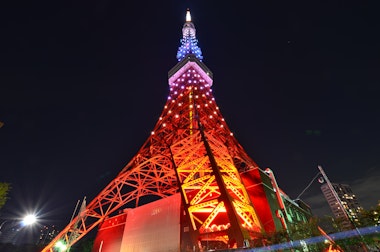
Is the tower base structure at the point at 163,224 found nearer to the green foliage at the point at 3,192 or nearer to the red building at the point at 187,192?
the red building at the point at 187,192

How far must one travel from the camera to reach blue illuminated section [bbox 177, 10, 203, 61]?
35.1 meters

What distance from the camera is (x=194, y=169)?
14828 mm

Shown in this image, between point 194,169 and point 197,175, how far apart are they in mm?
Result: 8276

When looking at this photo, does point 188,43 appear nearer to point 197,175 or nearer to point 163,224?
point 197,175

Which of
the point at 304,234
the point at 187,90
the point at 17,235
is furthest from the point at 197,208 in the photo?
the point at 17,235

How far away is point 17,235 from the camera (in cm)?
6744

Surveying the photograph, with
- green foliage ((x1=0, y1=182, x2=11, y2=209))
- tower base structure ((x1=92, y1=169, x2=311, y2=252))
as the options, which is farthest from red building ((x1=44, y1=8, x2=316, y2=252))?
green foliage ((x1=0, y1=182, x2=11, y2=209))

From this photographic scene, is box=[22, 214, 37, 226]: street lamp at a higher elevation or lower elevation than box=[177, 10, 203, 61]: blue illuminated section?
lower

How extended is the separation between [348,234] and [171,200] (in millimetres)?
14494

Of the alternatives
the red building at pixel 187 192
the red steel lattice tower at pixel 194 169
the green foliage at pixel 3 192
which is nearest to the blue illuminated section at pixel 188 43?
the red steel lattice tower at pixel 194 169

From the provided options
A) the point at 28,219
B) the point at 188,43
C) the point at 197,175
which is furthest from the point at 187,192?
the point at 188,43

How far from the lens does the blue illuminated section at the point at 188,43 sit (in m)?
35.1

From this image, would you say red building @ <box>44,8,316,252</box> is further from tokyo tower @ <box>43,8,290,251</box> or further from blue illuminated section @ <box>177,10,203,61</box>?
blue illuminated section @ <box>177,10,203,61</box>

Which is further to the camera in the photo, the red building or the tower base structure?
the tower base structure
